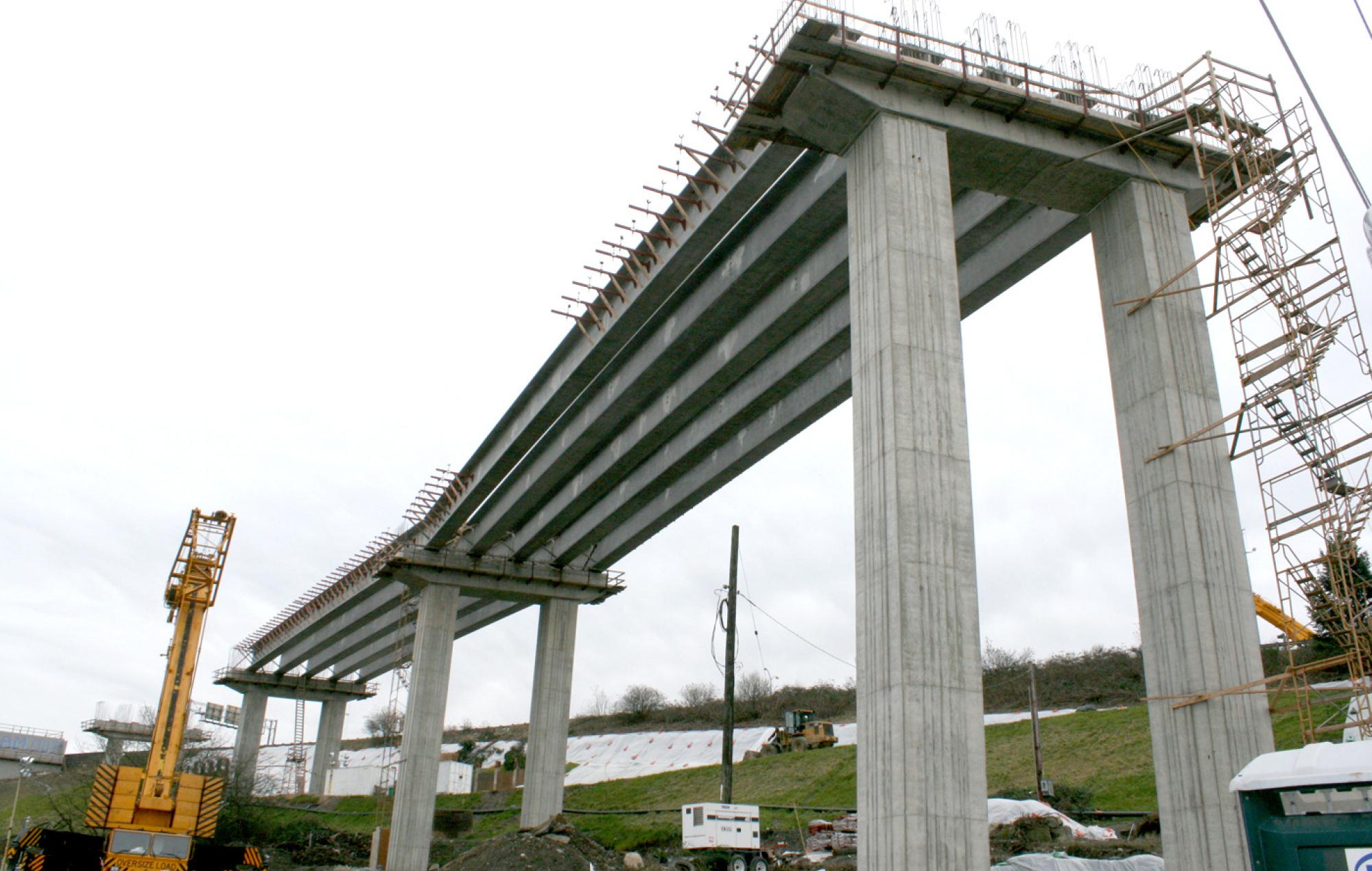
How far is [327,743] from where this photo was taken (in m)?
71.7

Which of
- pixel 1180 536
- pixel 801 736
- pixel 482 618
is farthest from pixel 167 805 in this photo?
pixel 801 736

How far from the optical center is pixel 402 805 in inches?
1499

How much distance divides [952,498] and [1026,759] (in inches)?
1240

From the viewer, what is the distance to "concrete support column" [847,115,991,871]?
1434 cm

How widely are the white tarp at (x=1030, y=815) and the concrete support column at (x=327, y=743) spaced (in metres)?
53.1

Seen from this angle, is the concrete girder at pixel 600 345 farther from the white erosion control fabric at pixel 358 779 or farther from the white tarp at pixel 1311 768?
the white erosion control fabric at pixel 358 779

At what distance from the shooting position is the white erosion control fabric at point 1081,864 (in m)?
21.7

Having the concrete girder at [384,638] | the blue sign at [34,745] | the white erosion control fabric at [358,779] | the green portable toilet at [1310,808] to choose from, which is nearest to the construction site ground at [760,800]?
the white erosion control fabric at [358,779]

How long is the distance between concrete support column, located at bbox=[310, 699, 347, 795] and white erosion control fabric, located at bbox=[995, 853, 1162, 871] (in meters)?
58.9

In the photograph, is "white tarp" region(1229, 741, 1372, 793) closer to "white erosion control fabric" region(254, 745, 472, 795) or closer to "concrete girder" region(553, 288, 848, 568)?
"concrete girder" region(553, 288, 848, 568)

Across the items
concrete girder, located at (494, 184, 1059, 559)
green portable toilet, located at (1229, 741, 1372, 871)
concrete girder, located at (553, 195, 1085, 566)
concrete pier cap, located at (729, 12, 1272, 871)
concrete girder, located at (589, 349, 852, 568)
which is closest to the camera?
green portable toilet, located at (1229, 741, 1372, 871)

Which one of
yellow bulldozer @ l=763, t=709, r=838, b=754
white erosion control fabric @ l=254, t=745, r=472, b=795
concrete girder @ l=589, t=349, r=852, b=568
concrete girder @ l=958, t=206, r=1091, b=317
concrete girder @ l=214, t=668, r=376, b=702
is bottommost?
white erosion control fabric @ l=254, t=745, r=472, b=795

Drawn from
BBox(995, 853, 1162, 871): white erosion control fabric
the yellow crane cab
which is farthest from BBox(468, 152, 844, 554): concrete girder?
the yellow crane cab

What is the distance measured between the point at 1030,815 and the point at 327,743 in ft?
181
